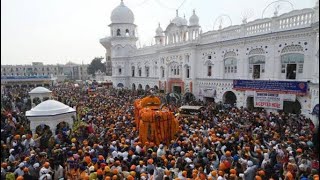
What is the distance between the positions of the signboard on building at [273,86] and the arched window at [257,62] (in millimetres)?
822

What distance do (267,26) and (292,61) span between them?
349 centimetres

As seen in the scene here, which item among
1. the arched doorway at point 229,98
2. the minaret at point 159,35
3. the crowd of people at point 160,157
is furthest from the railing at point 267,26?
the minaret at point 159,35

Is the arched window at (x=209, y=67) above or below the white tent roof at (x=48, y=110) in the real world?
above

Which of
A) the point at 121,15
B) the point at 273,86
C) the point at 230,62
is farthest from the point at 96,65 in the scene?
the point at 273,86

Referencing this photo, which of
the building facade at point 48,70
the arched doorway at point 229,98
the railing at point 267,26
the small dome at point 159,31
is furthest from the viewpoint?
the building facade at point 48,70

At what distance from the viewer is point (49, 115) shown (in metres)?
14.4

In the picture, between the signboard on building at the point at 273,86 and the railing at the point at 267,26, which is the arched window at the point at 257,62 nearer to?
the signboard on building at the point at 273,86

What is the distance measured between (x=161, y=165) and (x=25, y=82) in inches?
2010

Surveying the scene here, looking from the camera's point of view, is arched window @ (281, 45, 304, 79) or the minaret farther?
the minaret

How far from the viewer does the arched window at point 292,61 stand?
1891cm

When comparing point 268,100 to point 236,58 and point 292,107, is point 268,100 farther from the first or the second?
point 236,58

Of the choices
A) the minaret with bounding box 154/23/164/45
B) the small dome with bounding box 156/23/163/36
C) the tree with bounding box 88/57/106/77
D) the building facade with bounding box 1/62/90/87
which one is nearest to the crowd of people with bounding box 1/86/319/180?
the minaret with bounding box 154/23/164/45

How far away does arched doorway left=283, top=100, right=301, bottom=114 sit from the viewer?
19.5m

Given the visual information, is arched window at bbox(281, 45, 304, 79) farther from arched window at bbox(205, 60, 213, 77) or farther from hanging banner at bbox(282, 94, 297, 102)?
arched window at bbox(205, 60, 213, 77)
